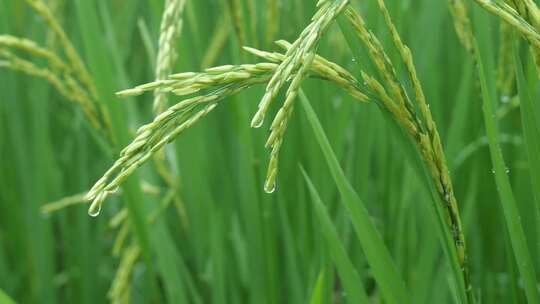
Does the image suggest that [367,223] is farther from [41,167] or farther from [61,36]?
[41,167]

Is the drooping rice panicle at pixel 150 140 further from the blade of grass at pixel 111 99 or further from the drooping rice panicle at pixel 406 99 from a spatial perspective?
the blade of grass at pixel 111 99

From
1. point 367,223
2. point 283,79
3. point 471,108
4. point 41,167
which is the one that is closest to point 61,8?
point 41,167

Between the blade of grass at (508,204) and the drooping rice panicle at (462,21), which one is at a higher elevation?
the drooping rice panicle at (462,21)

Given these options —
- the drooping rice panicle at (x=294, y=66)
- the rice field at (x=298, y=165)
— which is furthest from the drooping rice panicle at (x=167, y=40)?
the drooping rice panicle at (x=294, y=66)

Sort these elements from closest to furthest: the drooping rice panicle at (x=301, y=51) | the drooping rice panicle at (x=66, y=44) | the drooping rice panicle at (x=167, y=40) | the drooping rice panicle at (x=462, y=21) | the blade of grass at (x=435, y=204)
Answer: the drooping rice panicle at (x=301, y=51)
the blade of grass at (x=435, y=204)
the drooping rice panicle at (x=167, y=40)
the drooping rice panicle at (x=462, y=21)
the drooping rice panicle at (x=66, y=44)

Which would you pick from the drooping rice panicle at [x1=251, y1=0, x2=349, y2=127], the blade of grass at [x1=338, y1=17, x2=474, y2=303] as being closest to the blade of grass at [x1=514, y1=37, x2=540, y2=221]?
the blade of grass at [x1=338, y1=17, x2=474, y2=303]

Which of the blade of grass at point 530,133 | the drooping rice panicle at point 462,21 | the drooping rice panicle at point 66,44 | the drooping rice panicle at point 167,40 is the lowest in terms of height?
the blade of grass at point 530,133
